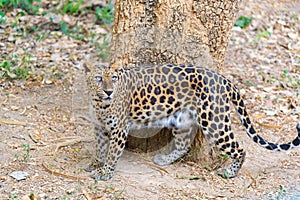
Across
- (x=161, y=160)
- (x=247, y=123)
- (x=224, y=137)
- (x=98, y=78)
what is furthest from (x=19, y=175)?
(x=247, y=123)

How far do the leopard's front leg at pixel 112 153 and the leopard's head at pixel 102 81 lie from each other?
44 cm

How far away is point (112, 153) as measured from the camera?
6246 mm

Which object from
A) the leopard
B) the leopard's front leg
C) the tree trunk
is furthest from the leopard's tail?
the leopard's front leg

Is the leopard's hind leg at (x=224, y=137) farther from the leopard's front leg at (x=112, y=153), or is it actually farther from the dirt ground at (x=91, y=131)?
the leopard's front leg at (x=112, y=153)

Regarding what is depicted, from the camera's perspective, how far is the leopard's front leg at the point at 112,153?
6.19 metres

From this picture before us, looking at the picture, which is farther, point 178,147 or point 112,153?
point 178,147

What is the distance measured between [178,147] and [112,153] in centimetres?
88

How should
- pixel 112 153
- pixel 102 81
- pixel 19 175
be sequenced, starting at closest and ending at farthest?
pixel 102 81
pixel 19 175
pixel 112 153

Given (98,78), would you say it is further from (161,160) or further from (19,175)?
(161,160)

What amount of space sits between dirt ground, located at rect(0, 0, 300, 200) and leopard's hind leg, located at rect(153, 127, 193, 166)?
90 millimetres

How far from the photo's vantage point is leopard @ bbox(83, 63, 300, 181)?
6.13 metres

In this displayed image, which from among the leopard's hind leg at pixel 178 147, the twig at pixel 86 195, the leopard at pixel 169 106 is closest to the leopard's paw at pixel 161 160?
the leopard's hind leg at pixel 178 147

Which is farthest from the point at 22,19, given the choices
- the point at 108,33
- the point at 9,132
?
the point at 9,132

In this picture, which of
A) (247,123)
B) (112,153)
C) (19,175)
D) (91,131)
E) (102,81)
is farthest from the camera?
(91,131)
